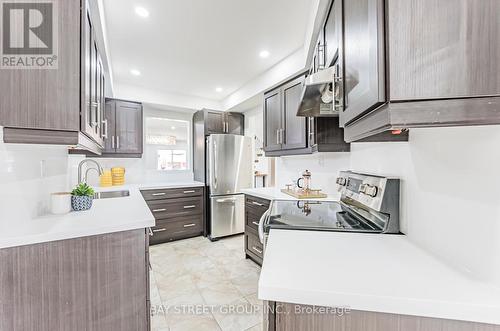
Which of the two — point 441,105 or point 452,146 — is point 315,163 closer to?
point 452,146

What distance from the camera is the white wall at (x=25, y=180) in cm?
117

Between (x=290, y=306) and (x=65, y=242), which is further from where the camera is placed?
(x=65, y=242)

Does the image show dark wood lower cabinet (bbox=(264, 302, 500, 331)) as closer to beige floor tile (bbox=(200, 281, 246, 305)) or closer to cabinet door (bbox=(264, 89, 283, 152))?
beige floor tile (bbox=(200, 281, 246, 305))

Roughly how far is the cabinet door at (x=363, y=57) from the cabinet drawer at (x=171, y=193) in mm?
3138

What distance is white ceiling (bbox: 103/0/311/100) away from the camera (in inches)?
73.8

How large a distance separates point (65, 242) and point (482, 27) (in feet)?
6.20

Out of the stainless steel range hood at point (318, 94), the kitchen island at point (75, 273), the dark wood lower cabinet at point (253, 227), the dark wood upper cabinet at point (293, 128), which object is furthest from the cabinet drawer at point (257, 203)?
the kitchen island at point (75, 273)

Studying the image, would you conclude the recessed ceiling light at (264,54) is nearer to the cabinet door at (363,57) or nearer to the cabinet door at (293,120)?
the cabinet door at (293,120)

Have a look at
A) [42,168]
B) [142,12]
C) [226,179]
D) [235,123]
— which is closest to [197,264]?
[226,179]

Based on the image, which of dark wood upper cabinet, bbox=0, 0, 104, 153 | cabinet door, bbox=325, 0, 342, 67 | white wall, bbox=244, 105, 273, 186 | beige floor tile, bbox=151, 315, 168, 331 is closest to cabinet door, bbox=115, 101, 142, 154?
white wall, bbox=244, 105, 273, 186

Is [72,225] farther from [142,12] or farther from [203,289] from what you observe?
[142,12]

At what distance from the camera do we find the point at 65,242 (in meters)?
1.17

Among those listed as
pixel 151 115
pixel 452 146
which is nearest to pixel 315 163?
pixel 452 146

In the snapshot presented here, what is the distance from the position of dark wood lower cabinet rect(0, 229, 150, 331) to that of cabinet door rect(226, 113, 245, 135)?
9.66 ft
